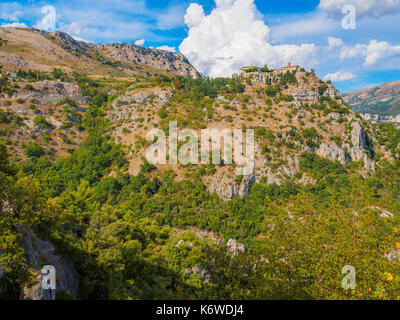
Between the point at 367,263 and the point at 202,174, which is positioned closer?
the point at 367,263

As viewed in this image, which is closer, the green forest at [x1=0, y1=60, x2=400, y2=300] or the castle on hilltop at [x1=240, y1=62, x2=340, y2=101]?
the green forest at [x1=0, y1=60, x2=400, y2=300]

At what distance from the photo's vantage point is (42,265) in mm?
11148

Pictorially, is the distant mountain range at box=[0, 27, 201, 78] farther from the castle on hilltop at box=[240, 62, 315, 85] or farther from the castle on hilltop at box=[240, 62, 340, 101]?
the castle on hilltop at box=[240, 62, 340, 101]

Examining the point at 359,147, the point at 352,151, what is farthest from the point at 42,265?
the point at 359,147

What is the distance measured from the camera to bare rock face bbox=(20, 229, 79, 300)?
9.68 meters

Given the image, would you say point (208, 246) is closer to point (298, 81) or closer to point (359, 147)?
point (359, 147)

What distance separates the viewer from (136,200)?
5019 cm

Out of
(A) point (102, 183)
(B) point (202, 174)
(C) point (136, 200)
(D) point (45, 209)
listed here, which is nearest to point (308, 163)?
(B) point (202, 174)

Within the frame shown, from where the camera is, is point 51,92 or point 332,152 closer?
point 332,152

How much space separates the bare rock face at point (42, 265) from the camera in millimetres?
9680

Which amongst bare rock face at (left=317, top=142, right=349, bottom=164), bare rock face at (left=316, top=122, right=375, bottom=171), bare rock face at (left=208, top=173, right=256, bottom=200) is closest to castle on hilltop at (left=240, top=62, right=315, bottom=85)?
bare rock face at (left=316, top=122, right=375, bottom=171)

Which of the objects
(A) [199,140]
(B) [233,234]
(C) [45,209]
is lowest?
(B) [233,234]

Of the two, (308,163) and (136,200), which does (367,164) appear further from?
(136,200)
